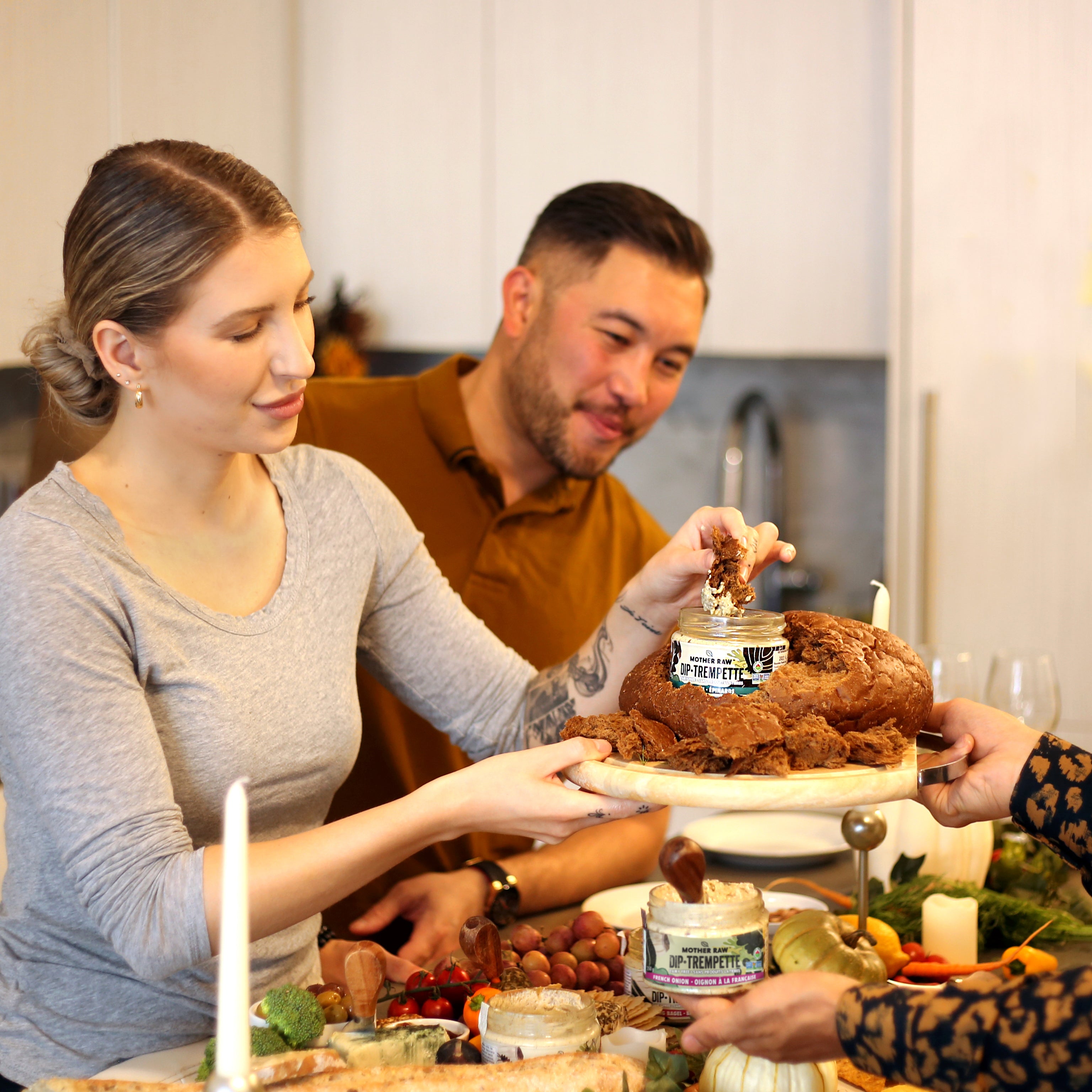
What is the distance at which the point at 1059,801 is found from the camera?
1.03 metres

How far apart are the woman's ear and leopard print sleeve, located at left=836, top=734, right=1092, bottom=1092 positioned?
861 millimetres

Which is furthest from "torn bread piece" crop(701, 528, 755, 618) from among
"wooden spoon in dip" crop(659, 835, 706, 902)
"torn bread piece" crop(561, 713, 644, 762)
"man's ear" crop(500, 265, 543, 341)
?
"man's ear" crop(500, 265, 543, 341)

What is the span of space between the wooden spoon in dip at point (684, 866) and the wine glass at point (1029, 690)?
1.02 meters

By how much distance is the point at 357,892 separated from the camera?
1.72m

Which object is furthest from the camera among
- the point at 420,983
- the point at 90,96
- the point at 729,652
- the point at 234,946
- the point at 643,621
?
the point at 90,96

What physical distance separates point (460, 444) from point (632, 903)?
0.80 metres

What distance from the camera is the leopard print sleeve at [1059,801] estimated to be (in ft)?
3.30

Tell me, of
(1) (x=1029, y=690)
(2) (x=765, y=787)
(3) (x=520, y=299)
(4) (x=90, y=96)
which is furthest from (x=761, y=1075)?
(4) (x=90, y=96)

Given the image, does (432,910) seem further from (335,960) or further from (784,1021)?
(784,1021)

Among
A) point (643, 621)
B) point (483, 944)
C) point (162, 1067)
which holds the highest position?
point (643, 621)

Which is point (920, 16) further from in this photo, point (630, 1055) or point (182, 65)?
point (630, 1055)

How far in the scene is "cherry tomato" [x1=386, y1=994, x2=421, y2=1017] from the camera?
1049 mm

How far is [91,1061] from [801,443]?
9.36 ft

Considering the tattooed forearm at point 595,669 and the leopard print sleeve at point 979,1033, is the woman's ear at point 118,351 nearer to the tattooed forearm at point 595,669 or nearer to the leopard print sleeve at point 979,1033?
the tattooed forearm at point 595,669
